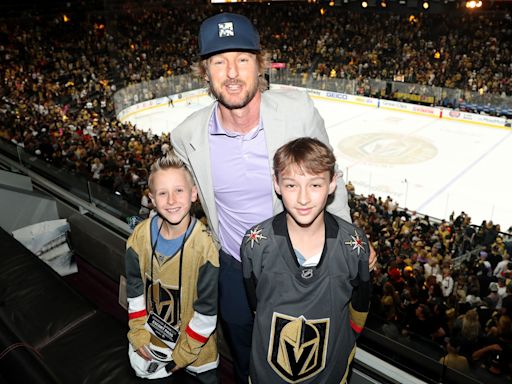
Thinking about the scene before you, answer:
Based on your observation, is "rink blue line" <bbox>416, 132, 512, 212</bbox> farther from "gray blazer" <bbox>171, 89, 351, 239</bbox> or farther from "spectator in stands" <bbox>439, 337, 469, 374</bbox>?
"gray blazer" <bbox>171, 89, 351, 239</bbox>

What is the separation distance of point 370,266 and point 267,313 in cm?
46

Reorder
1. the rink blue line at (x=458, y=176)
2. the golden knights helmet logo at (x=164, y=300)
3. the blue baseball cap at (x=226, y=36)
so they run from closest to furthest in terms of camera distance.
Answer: the blue baseball cap at (x=226, y=36) → the golden knights helmet logo at (x=164, y=300) → the rink blue line at (x=458, y=176)

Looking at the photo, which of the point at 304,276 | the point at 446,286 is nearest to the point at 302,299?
the point at 304,276

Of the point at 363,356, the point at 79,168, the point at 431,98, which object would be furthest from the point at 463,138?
the point at 363,356

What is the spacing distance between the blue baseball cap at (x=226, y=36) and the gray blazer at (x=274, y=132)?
254mm

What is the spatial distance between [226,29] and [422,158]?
549 inches

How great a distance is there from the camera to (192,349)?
2242 millimetres

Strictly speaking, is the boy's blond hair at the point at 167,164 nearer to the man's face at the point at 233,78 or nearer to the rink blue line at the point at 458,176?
the man's face at the point at 233,78

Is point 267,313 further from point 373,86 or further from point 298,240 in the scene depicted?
point 373,86

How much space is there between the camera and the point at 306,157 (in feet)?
5.83

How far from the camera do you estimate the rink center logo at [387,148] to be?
48.5 feet

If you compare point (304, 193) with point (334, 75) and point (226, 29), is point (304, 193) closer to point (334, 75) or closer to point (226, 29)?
point (226, 29)

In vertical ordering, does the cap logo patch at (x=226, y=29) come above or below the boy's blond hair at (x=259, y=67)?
above

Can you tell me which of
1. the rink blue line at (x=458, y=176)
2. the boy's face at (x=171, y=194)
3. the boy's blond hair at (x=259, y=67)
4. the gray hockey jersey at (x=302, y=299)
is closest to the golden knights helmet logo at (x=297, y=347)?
the gray hockey jersey at (x=302, y=299)
